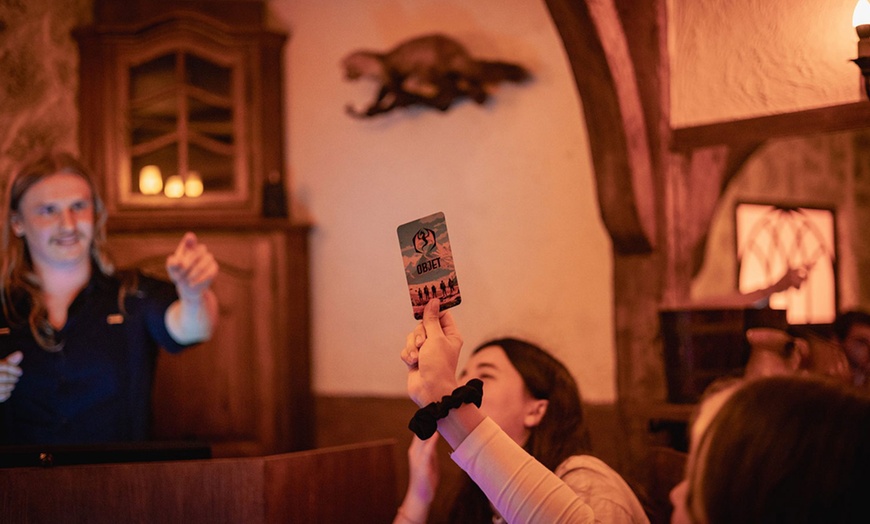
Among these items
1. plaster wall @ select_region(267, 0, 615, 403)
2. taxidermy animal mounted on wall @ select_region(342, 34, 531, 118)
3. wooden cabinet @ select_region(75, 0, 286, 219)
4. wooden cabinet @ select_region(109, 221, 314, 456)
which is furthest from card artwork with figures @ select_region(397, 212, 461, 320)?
wooden cabinet @ select_region(75, 0, 286, 219)

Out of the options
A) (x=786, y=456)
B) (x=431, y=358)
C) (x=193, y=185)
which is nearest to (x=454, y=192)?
(x=193, y=185)

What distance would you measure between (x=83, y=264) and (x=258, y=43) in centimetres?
194

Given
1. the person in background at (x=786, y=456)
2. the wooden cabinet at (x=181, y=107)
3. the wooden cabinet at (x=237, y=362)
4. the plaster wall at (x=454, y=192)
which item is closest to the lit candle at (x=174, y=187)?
the wooden cabinet at (x=181, y=107)

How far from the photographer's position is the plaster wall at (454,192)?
3945 millimetres

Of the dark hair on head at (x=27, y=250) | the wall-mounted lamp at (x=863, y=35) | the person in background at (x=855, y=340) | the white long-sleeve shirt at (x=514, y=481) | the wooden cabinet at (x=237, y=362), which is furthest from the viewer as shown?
the wooden cabinet at (x=237, y=362)

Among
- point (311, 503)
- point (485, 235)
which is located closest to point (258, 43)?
point (485, 235)

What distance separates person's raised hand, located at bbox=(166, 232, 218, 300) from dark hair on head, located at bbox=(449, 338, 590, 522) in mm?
845

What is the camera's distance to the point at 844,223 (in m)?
6.15

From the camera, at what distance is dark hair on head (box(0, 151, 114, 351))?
266 centimetres

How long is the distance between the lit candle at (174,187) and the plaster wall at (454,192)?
0.54 metres

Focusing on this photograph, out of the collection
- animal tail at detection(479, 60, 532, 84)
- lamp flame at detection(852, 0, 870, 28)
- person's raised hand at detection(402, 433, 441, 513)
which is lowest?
person's raised hand at detection(402, 433, 441, 513)

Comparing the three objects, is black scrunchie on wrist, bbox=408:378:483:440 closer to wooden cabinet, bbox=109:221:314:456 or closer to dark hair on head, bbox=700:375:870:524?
dark hair on head, bbox=700:375:870:524

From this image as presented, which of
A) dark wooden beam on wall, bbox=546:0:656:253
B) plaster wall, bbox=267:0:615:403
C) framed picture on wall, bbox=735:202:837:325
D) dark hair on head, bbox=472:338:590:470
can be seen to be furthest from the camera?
framed picture on wall, bbox=735:202:837:325

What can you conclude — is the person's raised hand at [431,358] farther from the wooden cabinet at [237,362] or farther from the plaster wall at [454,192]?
the wooden cabinet at [237,362]
